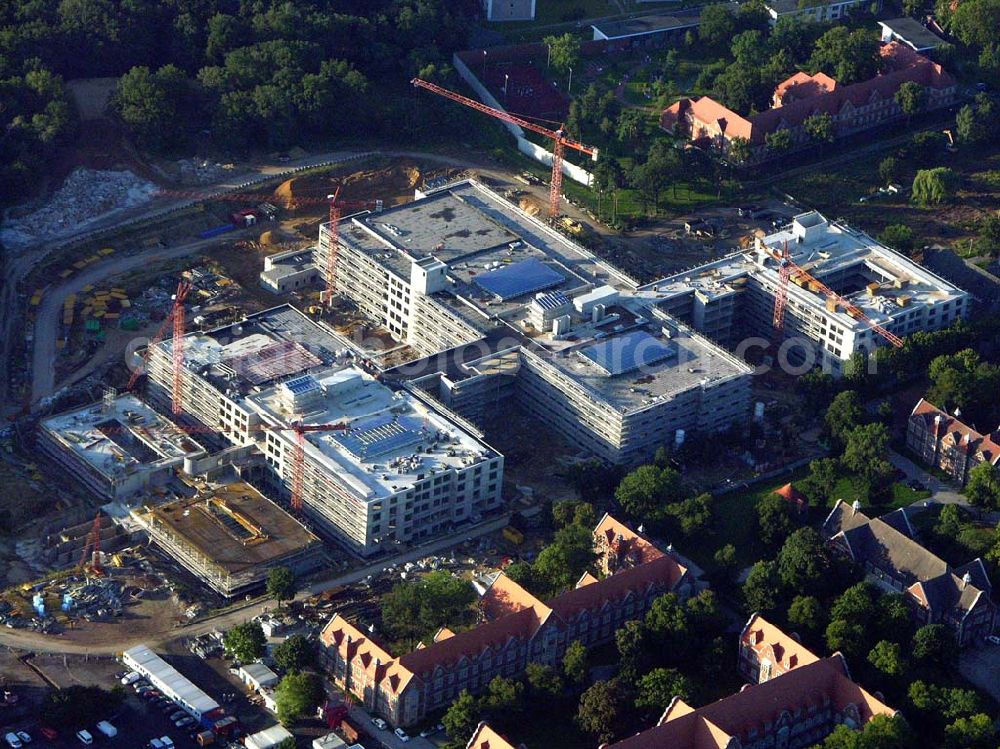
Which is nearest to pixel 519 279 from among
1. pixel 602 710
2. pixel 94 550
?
pixel 94 550

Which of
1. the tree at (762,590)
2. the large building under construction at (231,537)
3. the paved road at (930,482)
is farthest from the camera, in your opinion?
the paved road at (930,482)

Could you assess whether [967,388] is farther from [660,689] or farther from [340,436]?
[340,436]

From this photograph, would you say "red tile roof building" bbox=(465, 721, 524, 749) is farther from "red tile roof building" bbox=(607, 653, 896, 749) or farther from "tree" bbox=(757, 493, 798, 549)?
"tree" bbox=(757, 493, 798, 549)

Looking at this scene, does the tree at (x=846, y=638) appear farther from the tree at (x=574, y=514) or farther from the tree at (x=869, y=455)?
the tree at (x=869, y=455)

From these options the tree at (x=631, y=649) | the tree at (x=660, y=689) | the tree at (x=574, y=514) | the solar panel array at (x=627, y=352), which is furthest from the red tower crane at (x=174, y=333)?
the tree at (x=660, y=689)

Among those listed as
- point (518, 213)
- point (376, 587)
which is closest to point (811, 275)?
point (518, 213)
